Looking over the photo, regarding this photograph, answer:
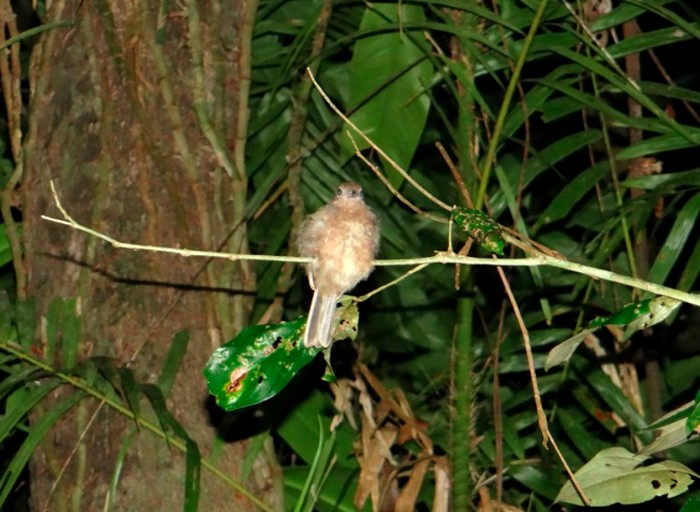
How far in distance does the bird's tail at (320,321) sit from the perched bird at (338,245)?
0.15 feet

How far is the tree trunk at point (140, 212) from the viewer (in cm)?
326

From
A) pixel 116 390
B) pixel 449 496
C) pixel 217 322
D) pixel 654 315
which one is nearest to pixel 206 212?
pixel 217 322

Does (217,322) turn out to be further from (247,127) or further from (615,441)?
(615,441)

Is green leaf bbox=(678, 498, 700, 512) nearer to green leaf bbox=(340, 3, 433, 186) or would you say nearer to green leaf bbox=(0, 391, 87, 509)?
green leaf bbox=(0, 391, 87, 509)

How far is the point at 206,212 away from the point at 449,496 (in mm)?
1131

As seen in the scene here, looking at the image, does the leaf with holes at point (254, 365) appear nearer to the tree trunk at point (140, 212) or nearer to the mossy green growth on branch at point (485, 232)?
the mossy green growth on branch at point (485, 232)

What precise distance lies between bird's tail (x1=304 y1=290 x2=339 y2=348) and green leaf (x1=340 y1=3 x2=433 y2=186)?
1.93 feet

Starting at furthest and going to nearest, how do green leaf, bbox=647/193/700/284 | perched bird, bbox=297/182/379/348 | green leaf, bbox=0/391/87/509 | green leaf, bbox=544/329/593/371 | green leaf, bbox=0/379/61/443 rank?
perched bird, bbox=297/182/379/348
green leaf, bbox=647/193/700/284
green leaf, bbox=0/379/61/443
green leaf, bbox=0/391/87/509
green leaf, bbox=544/329/593/371

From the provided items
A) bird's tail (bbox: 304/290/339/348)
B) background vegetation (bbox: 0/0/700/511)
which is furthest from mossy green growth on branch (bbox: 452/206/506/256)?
background vegetation (bbox: 0/0/700/511)

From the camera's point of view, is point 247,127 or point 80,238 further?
point 247,127

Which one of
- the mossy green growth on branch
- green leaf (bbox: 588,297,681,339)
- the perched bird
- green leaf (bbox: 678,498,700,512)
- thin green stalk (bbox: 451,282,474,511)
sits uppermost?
the mossy green growth on branch

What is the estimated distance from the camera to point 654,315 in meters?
2.02

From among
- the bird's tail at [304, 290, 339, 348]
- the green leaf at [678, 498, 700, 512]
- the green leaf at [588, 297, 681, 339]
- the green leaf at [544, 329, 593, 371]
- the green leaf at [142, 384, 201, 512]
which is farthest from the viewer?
the green leaf at [142, 384, 201, 512]

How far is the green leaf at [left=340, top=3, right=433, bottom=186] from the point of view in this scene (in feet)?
12.4
